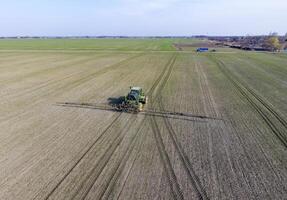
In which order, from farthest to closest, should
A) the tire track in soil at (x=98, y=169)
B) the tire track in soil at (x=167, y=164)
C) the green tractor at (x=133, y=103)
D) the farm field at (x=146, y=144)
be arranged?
the green tractor at (x=133, y=103)
the farm field at (x=146, y=144)
the tire track in soil at (x=167, y=164)
the tire track in soil at (x=98, y=169)

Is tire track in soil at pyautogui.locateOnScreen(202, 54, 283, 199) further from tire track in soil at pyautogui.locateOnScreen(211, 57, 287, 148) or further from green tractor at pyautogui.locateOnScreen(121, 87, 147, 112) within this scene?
green tractor at pyautogui.locateOnScreen(121, 87, 147, 112)

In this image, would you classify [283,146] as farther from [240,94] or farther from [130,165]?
[240,94]

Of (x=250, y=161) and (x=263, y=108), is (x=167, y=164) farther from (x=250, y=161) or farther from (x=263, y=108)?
(x=263, y=108)

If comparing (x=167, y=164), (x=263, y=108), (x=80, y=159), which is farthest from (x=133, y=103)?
(x=263, y=108)

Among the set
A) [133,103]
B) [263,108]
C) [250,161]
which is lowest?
[263,108]

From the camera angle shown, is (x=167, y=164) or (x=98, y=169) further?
(x=167, y=164)

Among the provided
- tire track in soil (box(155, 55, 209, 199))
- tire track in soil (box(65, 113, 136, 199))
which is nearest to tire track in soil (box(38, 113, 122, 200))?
tire track in soil (box(65, 113, 136, 199))

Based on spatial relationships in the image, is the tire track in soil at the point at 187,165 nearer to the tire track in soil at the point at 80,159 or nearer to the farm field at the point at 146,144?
the farm field at the point at 146,144

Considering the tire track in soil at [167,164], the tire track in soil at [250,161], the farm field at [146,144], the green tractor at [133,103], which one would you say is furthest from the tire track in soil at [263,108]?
the green tractor at [133,103]
